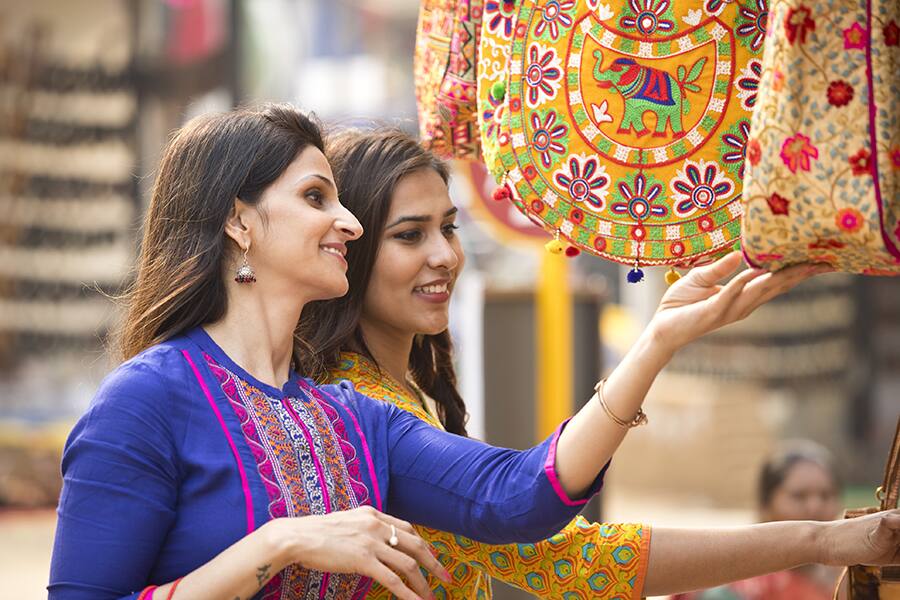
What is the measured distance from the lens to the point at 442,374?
2.43m

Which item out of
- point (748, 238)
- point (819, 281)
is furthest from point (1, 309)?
point (748, 238)

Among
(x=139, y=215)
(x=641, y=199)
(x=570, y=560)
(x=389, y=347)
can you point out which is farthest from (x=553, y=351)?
(x=139, y=215)

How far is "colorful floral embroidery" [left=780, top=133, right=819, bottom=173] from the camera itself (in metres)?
1.32

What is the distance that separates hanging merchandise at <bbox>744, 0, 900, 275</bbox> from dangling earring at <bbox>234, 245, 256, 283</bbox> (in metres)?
0.74

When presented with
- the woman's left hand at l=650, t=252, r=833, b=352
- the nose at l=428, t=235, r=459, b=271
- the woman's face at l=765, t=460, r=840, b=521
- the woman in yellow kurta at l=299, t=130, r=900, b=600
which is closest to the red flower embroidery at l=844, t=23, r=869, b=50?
the woman's left hand at l=650, t=252, r=833, b=352

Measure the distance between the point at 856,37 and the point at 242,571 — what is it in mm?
918

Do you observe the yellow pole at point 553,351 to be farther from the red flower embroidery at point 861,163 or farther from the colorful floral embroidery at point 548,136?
the red flower embroidery at point 861,163

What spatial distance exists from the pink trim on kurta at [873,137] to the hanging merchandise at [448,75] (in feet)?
2.24

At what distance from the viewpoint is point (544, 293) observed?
4.79 m

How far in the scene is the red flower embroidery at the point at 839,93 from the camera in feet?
4.30

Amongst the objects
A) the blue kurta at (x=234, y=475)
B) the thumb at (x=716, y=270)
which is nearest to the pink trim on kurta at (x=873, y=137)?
the thumb at (x=716, y=270)

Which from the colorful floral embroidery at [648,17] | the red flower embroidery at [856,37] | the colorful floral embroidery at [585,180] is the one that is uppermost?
the colorful floral embroidery at [648,17]

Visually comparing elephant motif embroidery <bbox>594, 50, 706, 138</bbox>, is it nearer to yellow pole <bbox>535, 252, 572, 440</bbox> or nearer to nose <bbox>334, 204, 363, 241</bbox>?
nose <bbox>334, 204, 363, 241</bbox>

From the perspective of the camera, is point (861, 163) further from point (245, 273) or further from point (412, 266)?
point (412, 266)
